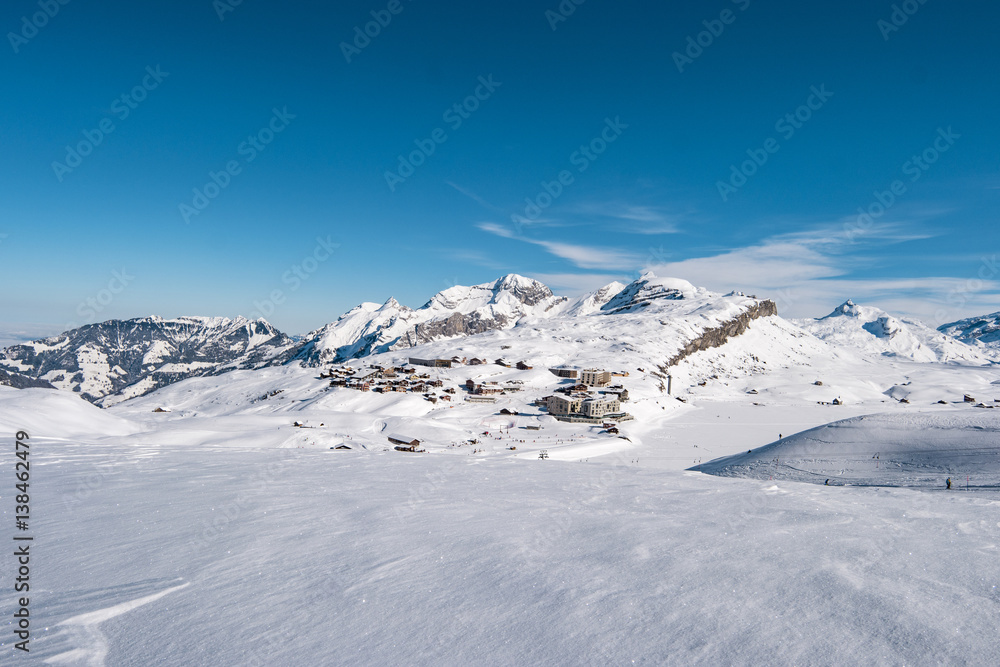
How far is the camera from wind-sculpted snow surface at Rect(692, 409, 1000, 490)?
1272 centimetres

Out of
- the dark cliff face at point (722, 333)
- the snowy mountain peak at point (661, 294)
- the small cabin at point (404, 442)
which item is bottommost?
the small cabin at point (404, 442)

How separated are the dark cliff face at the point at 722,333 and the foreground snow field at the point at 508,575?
91.3 meters

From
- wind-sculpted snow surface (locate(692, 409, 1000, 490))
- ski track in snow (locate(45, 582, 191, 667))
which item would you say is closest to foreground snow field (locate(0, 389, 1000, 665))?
ski track in snow (locate(45, 582, 191, 667))

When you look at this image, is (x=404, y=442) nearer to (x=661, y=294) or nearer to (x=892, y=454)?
(x=892, y=454)

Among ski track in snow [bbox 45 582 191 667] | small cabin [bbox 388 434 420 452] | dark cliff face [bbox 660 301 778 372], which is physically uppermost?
dark cliff face [bbox 660 301 778 372]

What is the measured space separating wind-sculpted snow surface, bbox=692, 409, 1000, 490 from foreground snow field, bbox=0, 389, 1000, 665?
5286mm

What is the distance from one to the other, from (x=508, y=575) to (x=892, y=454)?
1562cm

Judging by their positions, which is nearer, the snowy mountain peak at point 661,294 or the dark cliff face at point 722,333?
the dark cliff face at point 722,333

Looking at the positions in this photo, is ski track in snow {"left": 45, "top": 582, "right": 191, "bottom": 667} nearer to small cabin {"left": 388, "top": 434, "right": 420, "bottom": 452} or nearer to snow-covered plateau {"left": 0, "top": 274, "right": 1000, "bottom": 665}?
snow-covered plateau {"left": 0, "top": 274, "right": 1000, "bottom": 665}

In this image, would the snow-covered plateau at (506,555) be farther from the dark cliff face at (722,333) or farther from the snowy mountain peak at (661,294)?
the snowy mountain peak at (661,294)

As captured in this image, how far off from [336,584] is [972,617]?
18.4 ft

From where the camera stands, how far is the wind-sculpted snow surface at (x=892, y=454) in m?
12.7

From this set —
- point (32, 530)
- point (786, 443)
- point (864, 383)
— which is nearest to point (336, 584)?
point (32, 530)

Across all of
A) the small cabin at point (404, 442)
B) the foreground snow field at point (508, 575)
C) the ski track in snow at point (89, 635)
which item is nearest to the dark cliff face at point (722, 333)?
the small cabin at point (404, 442)
